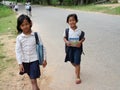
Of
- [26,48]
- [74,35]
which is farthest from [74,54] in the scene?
[26,48]

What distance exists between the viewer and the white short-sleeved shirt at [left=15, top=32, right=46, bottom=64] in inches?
224

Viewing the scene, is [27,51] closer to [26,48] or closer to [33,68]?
[26,48]

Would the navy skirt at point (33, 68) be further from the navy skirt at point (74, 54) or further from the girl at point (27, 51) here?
the navy skirt at point (74, 54)

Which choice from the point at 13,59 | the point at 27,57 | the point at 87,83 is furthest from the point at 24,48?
the point at 13,59

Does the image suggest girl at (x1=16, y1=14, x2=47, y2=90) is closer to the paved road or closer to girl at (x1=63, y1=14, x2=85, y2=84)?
the paved road

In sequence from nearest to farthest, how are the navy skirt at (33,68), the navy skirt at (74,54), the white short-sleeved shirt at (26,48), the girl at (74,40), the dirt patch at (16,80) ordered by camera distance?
the white short-sleeved shirt at (26,48) < the navy skirt at (33,68) < the girl at (74,40) < the navy skirt at (74,54) < the dirt patch at (16,80)

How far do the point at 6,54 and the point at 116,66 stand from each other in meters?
→ 4.12

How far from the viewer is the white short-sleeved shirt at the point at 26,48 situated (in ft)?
18.7

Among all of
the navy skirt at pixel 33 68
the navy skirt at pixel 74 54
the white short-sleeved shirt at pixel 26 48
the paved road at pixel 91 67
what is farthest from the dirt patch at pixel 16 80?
the white short-sleeved shirt at pixel 26 48

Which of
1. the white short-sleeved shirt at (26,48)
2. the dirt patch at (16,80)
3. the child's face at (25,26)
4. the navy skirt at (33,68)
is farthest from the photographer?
the dirt patch at (16,80)

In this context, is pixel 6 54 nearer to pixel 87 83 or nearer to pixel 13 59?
pixel 13 59

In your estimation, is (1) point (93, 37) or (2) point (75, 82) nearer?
(2) point (75, 82)

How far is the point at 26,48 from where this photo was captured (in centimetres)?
575

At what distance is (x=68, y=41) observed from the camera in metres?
6.82
